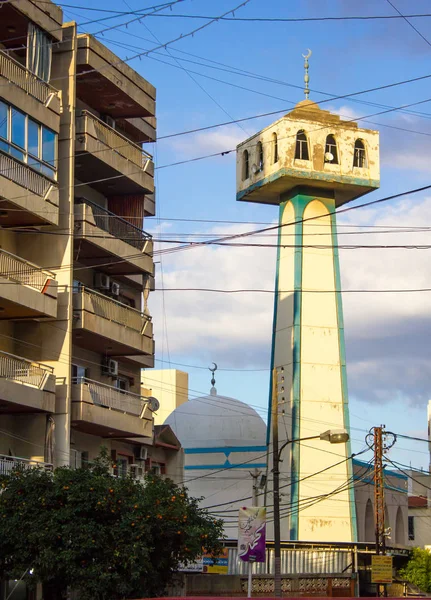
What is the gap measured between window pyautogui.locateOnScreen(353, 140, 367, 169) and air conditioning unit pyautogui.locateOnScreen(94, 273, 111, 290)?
770 inches

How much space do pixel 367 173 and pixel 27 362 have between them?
2624 centimetres

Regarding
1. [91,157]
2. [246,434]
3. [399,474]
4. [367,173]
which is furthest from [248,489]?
[91,157]

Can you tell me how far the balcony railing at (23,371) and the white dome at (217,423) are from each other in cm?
3030

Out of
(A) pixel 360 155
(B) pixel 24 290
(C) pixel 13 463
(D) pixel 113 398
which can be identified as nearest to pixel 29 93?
(B) pixel 24 290

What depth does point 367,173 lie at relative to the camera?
5619 centimetres

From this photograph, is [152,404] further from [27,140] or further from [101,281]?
[27,140]

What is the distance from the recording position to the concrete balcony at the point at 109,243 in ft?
121

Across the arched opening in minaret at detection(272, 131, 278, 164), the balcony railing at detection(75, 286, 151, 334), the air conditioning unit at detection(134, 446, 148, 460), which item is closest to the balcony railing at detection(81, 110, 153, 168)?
the balcony railing at detection(75, 286, 151, 334)

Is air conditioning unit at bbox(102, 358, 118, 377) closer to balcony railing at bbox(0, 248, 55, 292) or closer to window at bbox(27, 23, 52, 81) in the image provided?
balcony railing at bbox(0, 248, 55, 292)

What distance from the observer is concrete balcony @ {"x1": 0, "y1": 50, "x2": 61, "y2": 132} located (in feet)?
108

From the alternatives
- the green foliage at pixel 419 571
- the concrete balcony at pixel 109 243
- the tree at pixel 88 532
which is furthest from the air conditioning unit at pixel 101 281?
the green foliage at pixel 419 571

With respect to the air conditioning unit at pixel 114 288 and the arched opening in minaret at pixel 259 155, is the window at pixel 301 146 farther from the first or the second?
the air conditioning unit at pixel 114 288

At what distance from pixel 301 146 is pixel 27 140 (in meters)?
23.2

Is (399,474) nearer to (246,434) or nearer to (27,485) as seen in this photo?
(246,434)
